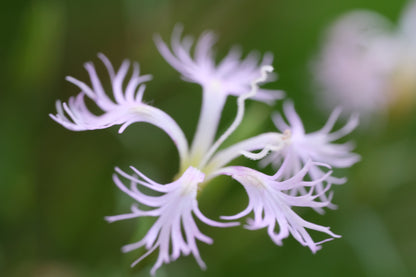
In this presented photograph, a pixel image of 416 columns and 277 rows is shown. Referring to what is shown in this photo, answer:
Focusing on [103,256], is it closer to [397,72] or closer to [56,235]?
[56,235]

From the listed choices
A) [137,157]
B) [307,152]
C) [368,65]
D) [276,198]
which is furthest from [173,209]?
[368,65]

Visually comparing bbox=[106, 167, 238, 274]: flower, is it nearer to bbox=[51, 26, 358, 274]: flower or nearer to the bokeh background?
bbox=[51, 26, 358, 274]: flower

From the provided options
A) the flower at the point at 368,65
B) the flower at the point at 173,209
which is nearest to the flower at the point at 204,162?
the flower at the point at 173,209

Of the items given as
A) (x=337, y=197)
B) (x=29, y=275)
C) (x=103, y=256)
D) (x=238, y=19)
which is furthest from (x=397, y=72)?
(x=29, y=275)

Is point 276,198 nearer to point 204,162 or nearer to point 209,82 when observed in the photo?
point 204,162

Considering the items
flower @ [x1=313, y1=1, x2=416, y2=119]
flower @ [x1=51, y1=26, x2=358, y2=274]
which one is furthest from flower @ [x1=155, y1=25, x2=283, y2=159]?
flower @ [x1=313, y1=1, x2=416, y2=119]
